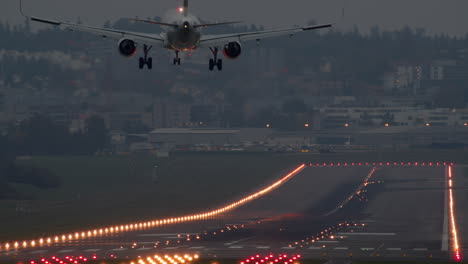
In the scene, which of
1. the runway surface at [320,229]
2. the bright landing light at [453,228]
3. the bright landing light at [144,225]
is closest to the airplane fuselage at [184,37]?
the runway surface at [320,229]

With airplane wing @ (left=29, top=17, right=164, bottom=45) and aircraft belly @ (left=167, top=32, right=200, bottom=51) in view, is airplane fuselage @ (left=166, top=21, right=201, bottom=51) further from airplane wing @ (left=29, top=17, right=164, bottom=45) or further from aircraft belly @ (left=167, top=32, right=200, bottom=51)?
airplane wing @ (left=29, top=17, right=164, bottom=45)

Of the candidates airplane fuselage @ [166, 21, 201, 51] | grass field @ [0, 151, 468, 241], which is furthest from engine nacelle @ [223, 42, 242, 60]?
grass field @ [0, 151, 468, 241]

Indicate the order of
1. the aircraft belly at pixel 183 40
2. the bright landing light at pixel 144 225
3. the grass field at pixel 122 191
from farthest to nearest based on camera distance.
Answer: the grass field at pixel 122 191 → the bright landing light at pixel 144 225 → the aircraft belly at pixel 183 40

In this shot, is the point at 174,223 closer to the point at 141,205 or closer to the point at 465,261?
the point at 141,205

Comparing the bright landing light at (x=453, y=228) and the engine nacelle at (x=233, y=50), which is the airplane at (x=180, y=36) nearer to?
the engine nacelle at (x=233, y=50)

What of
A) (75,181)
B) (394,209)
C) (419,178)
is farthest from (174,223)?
(419,178)

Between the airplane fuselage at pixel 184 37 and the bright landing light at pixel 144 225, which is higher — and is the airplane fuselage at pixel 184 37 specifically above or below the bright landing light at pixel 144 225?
above

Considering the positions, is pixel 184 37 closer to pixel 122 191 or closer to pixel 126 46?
pixel 126 46

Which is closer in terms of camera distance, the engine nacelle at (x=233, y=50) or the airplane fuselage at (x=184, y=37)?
the airplane fuselage at (x=184, y=37)
